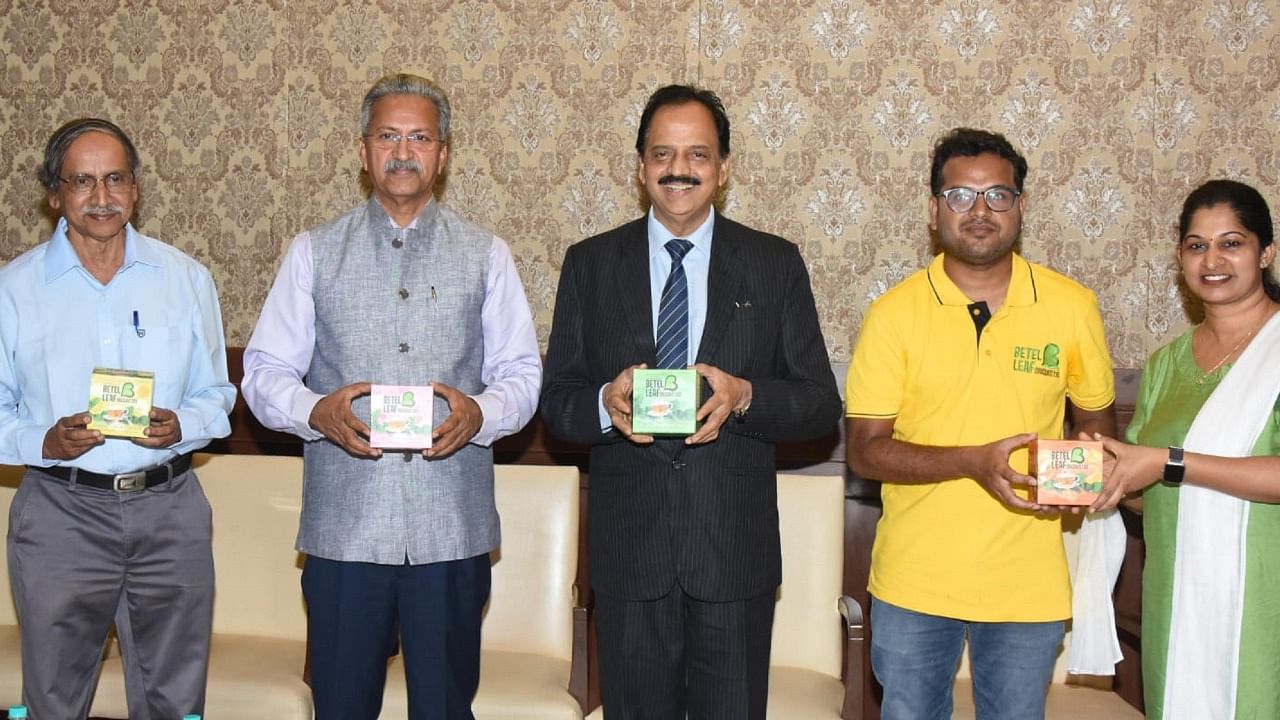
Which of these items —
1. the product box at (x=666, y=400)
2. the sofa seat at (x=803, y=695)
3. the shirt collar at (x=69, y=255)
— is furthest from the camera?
the sofa seat at (x=803, y=695)

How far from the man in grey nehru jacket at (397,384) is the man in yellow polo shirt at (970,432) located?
90cm

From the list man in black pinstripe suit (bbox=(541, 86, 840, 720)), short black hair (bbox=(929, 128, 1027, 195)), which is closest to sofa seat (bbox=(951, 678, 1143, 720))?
man in black pinstripe suit (bbox=(541, 86, 840, 720))

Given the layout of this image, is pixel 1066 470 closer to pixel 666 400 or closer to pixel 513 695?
pixel 666 400

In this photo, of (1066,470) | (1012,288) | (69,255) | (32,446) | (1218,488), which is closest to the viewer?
(1066,470)

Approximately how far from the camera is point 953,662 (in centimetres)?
259

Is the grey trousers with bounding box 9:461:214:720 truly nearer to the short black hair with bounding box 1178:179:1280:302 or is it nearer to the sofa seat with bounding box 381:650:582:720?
the sofa seat with bounding box 381:650:582:720

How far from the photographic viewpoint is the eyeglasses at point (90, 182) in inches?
109

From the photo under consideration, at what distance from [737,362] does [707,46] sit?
1750mm

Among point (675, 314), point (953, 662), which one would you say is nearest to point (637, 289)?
point (675, 314)

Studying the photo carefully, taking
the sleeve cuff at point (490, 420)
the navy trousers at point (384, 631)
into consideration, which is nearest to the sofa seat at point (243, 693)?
the navy trousers at point (384, 631)

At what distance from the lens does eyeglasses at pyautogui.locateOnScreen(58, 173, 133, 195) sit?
9.05ft

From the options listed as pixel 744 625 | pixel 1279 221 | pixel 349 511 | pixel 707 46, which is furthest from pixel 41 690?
pixel 1279 221

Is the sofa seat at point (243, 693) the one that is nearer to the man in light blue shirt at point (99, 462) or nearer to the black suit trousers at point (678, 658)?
the man in light blue shirt at point (99, 462)

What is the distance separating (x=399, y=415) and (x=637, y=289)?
0.61 meters
